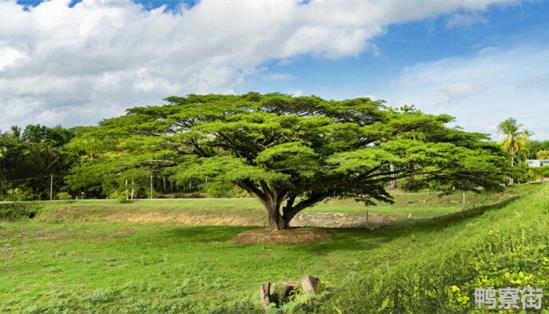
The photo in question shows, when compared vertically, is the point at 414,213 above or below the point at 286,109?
below

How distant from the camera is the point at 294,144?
14.2 m

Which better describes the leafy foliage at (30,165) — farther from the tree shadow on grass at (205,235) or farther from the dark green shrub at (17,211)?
the tree shadow on grass at (205,235)

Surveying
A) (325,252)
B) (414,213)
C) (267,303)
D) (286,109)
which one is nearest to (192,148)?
(286,109)

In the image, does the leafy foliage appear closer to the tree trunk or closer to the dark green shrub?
the dark green shrub

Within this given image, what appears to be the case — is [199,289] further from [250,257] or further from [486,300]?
[486,300]

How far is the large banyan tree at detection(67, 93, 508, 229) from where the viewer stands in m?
14.4

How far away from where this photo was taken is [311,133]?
1606 cm

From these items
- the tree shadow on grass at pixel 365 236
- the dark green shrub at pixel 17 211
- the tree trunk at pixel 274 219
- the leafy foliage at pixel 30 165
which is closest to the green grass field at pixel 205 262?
the tree shadow on grass at pixel 365 236

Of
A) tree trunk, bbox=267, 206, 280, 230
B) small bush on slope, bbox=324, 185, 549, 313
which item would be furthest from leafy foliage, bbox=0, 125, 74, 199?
small bush on slope, bbox=324, 185, 549, 313

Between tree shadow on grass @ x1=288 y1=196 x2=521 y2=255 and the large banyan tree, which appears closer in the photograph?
the large banyan tree

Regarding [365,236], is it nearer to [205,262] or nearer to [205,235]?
[205,235]

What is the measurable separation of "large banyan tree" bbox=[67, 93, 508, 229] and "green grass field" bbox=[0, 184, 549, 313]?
7.82ft

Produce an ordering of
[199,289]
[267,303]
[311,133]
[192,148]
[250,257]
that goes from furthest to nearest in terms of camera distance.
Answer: [192,148] < [311,133] < [250,257] < [199,289] < [267,303]

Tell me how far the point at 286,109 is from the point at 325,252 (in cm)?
599
